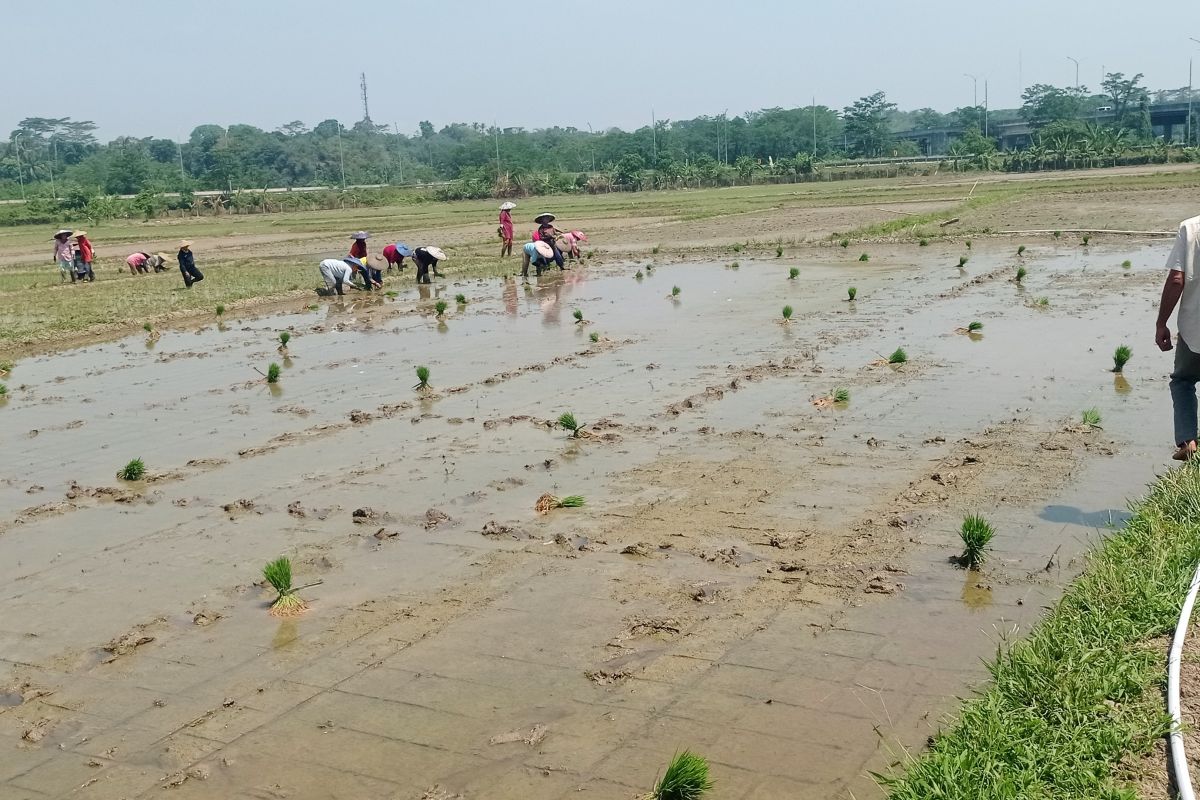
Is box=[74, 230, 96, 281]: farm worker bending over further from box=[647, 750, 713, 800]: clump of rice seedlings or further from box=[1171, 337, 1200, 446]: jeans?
box=[647, 750, 713, 800]: clump of rice seedlings

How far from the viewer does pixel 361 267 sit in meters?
20.6

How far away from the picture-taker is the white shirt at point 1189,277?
20.2 feet

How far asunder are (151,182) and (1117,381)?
77.4m

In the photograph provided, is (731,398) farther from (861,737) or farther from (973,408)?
(861,737)

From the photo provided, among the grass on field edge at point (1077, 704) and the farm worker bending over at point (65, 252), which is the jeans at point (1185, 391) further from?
the farm worker bending over at point (65, 252)

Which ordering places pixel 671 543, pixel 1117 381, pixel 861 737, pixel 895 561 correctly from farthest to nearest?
1. pixel 1117 381
2. pixel 671 543
3. pixel 895 561
4. pixel 861 737

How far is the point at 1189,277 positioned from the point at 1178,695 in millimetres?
3088

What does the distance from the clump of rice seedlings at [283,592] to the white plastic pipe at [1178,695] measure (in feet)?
12.9

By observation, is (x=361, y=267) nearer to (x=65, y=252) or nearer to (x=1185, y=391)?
(x=65, y=252)

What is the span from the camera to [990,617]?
17.4ft

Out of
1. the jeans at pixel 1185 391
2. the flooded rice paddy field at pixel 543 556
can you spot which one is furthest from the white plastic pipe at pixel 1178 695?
the jeans at pixel 1185 391

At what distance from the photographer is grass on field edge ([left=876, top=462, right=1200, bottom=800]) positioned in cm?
358

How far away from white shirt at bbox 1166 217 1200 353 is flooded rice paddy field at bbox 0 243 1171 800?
109 centimetres

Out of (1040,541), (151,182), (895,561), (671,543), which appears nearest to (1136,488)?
(1040,541)
